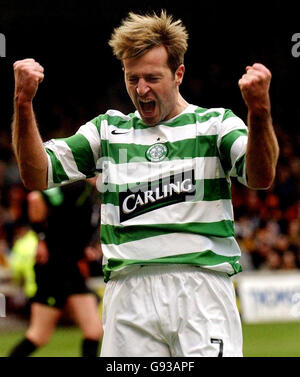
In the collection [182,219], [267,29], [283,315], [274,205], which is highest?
[267,29]

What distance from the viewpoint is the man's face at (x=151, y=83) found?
3801mm

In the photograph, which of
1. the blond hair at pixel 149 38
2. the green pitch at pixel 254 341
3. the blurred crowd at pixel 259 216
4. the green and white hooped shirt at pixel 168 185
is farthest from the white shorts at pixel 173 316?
the blurred crowd at pixel 259 216

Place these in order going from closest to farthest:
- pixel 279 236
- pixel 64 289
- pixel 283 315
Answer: pixel 64 289 < pixel 283 315 < pixel 279 236

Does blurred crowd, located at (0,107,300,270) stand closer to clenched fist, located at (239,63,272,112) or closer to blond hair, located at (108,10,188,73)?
blond hair, located at (108,10,188,73)

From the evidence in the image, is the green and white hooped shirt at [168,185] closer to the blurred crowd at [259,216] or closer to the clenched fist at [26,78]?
the clenched fist at [26,78]

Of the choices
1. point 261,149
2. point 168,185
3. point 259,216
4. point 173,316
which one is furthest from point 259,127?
point 259,216

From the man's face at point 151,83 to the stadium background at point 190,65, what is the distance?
11159mm

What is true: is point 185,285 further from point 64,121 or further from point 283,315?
Answer: point 64,121

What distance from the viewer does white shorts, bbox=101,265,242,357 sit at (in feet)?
12.0

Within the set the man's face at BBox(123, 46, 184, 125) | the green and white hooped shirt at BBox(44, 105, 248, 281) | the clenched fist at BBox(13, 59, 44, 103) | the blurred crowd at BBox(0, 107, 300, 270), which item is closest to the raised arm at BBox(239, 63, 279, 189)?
the green and white hooped shirt at BBox(44, 105, 248, 281)

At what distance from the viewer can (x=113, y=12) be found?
15789mm
